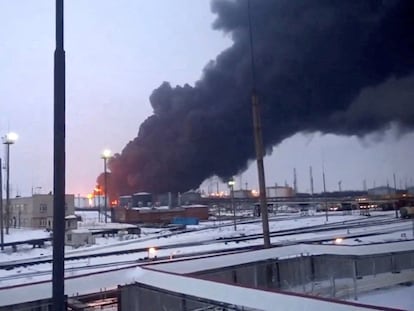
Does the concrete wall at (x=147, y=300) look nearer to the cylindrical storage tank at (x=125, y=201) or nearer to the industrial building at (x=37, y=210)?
the industrial building at (x=37, y=210)

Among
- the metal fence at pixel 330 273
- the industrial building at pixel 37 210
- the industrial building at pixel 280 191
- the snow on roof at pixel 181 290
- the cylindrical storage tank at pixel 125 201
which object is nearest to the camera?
the snow on roof at pixel 181 290

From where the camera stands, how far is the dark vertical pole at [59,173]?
4559 millimetres

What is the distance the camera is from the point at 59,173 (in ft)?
15.4

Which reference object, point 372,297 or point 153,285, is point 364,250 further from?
point 153,285

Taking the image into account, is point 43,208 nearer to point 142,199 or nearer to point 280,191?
Answer: point 142,199

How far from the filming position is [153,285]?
9742 mm

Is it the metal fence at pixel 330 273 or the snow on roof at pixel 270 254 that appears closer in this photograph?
the snow on roof at pixel 270 254

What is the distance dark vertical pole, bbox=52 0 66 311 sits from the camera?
456cm

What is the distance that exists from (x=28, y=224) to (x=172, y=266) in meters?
49.1

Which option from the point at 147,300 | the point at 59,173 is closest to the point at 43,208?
the point at 147,300

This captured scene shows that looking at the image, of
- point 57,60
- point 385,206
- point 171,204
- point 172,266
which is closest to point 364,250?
point 172,266

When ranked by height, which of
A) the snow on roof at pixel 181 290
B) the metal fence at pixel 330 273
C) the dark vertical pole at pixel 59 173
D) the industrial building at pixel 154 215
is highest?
the dark vertical pole at pixel 59 173

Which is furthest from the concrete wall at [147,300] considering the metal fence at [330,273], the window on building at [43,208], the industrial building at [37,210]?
the window on building at [43,208]

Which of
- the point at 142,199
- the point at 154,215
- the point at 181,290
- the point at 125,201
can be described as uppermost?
the point at 142,199
